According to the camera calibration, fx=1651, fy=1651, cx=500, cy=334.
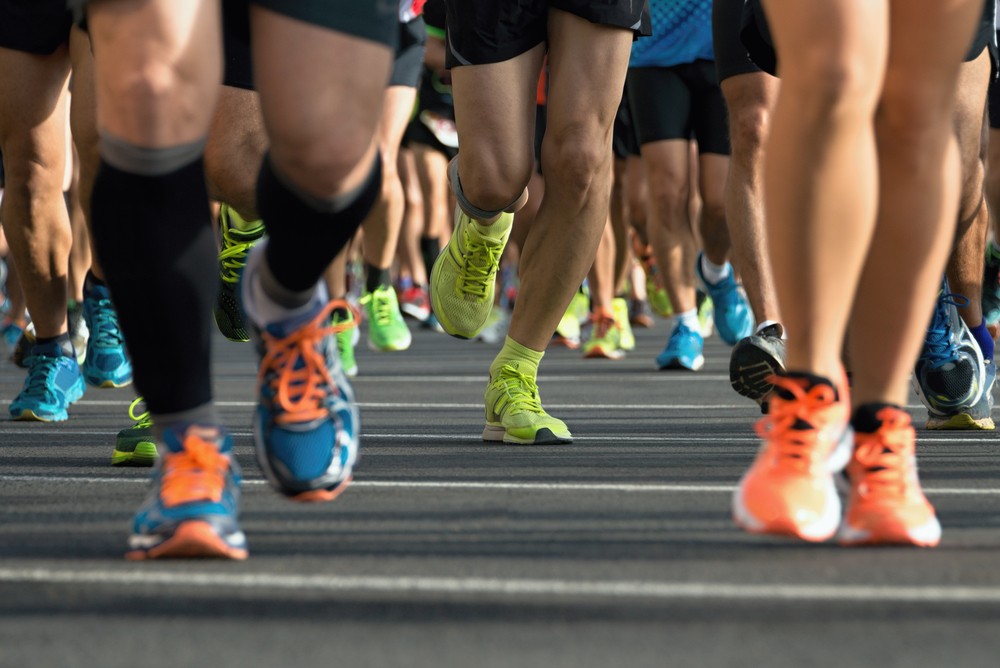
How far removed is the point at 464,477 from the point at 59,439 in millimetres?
A: 1519

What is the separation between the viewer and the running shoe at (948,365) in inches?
174

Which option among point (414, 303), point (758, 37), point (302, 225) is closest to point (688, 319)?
point (758, 37)

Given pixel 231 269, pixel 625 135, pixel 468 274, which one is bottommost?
pixel 625 135

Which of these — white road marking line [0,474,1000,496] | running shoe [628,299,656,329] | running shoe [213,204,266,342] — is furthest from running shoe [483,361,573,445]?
running shoe [628,299,656,329]

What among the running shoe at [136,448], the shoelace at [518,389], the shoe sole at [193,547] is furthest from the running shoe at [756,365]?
the shoe sole at [193,547]

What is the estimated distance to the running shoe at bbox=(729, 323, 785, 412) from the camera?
4.35 meters

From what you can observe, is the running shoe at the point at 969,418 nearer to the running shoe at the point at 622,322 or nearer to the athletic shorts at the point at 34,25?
the athletic shorts at the point at 34,25

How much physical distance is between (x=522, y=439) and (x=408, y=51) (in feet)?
8.73

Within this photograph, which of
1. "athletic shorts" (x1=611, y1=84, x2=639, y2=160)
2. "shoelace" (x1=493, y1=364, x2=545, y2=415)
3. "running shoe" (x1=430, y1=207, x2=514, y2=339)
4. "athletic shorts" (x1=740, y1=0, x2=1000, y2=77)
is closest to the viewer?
"athletic shorts" (x1=740, y1=0, x2=1000, y2=77)

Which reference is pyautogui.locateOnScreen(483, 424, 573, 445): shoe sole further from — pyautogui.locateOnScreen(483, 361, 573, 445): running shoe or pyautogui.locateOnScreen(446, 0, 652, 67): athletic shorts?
pyautogui.locateOnScreen(446, 0, 652, 67): athletic shorts

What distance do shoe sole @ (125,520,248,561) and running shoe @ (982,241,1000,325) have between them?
17.2 feet

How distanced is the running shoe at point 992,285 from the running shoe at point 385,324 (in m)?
3.31

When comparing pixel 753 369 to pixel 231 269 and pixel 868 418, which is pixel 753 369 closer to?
pixel 231 269

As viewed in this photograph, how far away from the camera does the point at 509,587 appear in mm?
2314
